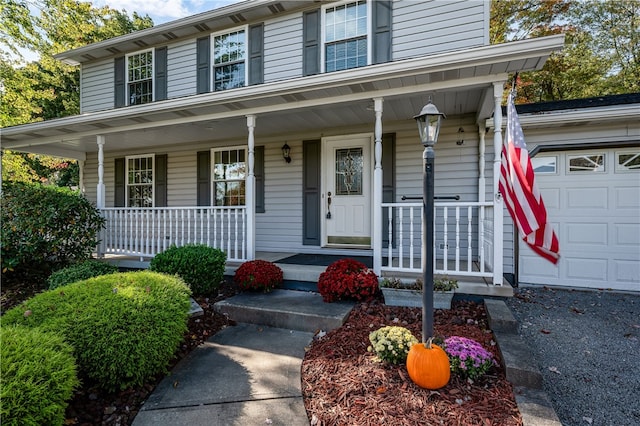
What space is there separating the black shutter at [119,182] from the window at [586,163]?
30.2 ft

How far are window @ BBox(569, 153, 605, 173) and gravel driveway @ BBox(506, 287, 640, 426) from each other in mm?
1807

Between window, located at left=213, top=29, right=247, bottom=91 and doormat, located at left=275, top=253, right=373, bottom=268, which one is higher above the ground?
window, located at left=213, top=29, right=247, bottom=91

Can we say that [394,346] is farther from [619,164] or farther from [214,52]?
A: [214,52]

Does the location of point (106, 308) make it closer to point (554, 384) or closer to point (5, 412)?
point (5, 412)

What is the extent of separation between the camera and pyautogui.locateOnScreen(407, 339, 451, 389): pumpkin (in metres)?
2.12

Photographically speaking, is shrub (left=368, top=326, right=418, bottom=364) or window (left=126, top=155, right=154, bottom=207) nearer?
shrub (left=368, top=326, right=418, bottom=364)

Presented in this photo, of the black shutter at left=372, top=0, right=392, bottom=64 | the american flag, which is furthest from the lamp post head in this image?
the black shutter at left=372, top=0, right=392, bottom=64

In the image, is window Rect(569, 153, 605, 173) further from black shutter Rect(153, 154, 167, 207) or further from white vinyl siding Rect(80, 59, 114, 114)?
white vinyl siding Rect(80, 59, 114, 114)

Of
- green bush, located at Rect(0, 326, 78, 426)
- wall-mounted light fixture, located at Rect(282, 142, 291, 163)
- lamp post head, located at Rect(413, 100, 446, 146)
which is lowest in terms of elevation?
green bush, located at Rect(0, 326, 78, 426)

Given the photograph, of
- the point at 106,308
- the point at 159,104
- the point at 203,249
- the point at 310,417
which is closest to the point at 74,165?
the point at 159,104

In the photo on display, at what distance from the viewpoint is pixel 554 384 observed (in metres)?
2.43

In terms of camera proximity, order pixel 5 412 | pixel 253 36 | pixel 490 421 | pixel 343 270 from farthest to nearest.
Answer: pixel 253 36, pixel 343 270, pixel 490 421, pixel 5 412

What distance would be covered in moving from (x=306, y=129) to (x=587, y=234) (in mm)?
4870

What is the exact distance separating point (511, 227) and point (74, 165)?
18543mm
